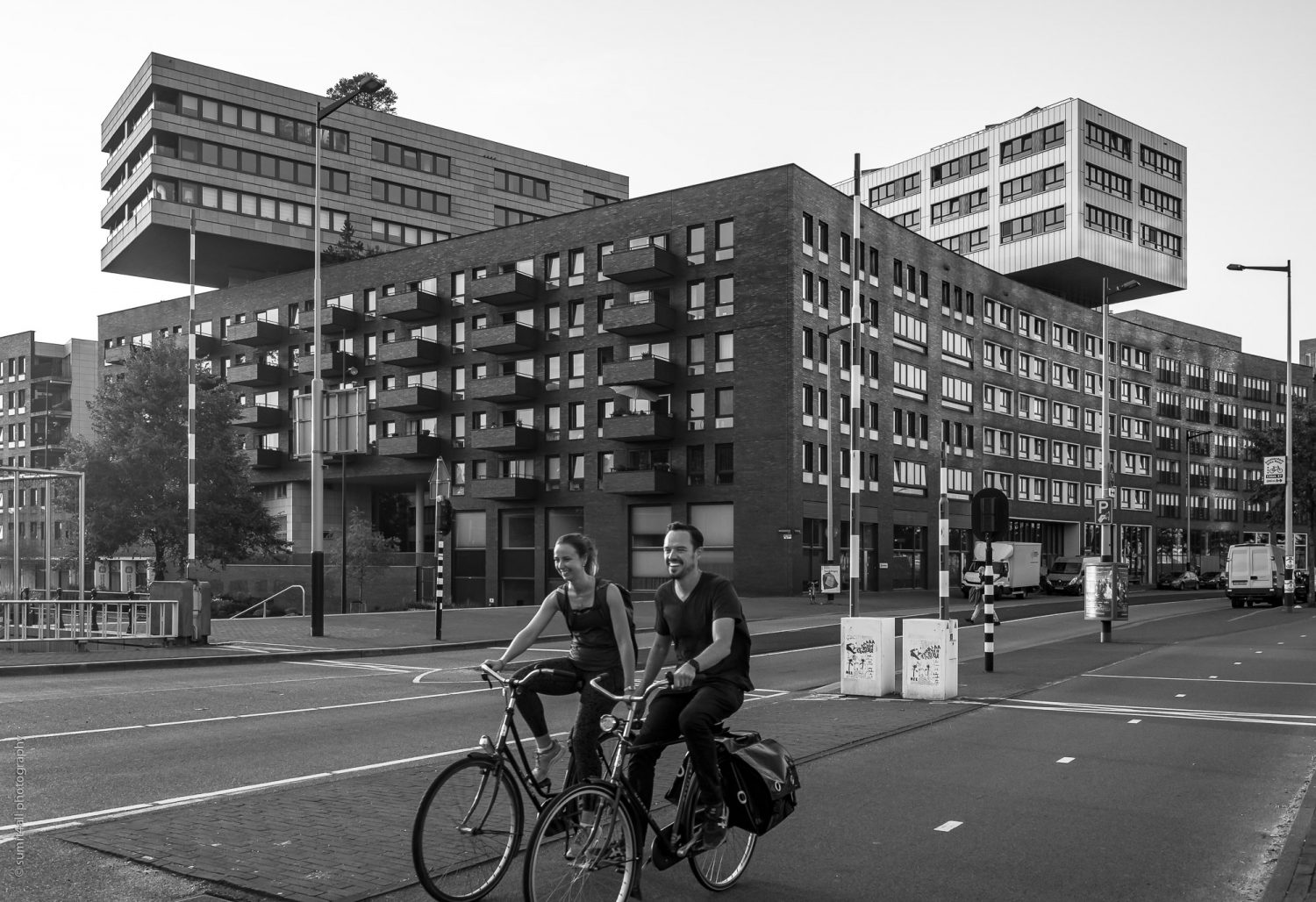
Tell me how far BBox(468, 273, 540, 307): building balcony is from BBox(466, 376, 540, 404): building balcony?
3963mm

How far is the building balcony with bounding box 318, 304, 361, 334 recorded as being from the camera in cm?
6756

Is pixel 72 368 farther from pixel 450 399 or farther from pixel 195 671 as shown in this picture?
pixel 195 671

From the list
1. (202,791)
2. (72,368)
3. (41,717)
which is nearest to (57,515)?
(72,368)

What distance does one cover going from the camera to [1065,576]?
219 ft

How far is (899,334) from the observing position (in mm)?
62531

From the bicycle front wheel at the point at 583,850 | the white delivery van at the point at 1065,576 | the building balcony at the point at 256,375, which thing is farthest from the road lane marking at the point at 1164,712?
the building balcony at the point at 256,375

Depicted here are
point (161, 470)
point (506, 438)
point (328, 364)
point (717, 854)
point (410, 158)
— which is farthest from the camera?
point (410, 158)

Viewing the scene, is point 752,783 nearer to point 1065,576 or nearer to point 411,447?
point 411,447

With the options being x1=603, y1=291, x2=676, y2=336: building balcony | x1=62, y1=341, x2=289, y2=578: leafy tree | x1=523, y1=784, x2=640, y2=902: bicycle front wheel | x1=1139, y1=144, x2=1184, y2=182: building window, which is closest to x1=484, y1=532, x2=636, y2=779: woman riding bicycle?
x1=523, y1=784, x2=640, y2=902: bicycle front wheel

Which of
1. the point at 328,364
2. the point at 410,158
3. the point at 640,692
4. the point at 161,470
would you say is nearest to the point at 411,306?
the point at 328,364

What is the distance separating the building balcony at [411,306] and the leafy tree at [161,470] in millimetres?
15976

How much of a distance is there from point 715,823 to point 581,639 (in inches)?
54.6

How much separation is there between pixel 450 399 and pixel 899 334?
23647mm

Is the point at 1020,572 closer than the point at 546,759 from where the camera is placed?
No
